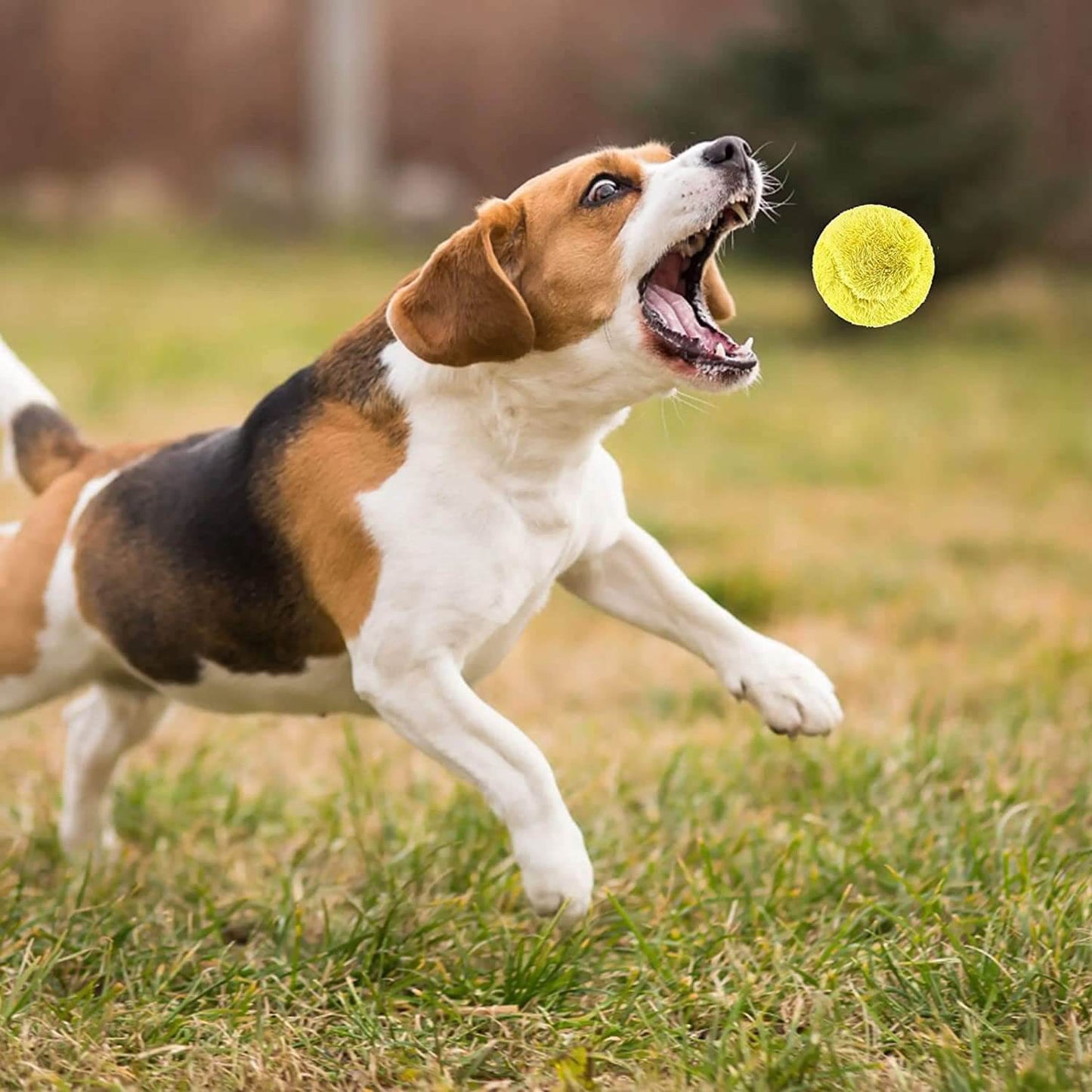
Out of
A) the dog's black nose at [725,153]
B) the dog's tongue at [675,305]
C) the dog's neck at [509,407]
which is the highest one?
the dog's black nose at [725,153]

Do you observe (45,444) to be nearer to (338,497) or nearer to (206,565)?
(206,565)

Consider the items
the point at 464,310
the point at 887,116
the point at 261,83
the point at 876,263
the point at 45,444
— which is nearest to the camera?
the point at 464,310

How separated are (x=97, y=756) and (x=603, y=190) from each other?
1.84m

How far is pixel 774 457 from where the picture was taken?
27.7ft

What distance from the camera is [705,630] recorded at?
3.36 metres

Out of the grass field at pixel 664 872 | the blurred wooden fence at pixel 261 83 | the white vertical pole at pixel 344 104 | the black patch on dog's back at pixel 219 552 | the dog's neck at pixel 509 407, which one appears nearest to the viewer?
the grass field at pixel 664 872

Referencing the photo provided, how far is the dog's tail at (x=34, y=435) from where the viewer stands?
12.4ft

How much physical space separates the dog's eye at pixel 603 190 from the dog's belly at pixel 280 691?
0.99 metres

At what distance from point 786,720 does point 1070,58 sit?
13.0 m

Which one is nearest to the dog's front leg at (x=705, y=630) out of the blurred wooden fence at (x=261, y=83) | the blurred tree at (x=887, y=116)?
the blurred tree at (x=887, y=116)

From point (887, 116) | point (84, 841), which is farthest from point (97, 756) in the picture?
point (887, 116)

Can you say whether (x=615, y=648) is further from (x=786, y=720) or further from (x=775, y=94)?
(x=775, y=94)

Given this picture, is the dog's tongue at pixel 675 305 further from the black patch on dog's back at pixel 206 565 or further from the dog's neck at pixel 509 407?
the black patch on dog's back at pixel 206 565

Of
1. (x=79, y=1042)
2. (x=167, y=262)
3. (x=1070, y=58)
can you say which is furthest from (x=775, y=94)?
(x=79, y=1042)
